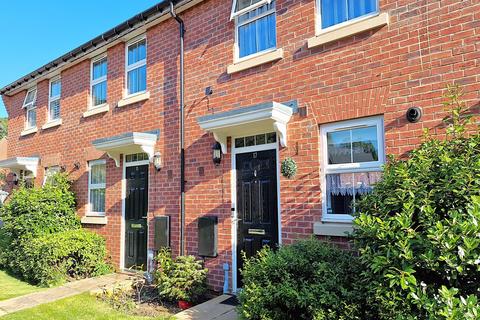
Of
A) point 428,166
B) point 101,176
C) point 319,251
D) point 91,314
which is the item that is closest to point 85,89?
point 101,176

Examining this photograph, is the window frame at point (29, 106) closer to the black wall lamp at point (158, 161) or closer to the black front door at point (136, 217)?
the black front door at point (136, 217)

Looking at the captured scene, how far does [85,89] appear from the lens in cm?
1021

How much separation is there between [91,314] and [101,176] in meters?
4.54

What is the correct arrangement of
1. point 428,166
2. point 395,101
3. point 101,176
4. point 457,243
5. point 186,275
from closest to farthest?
point 457,243 → point 428,166 → point 395,101 → point 186,275 → point 101,176

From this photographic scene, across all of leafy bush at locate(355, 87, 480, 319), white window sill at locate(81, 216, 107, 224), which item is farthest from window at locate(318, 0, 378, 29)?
white window sill at locate(81, 216, 107, 224)

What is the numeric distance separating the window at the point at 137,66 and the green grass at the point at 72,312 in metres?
4.81

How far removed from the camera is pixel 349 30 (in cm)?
521

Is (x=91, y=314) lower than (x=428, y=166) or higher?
lower

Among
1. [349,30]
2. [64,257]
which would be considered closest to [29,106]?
[64,257]

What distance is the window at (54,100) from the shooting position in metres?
11.5

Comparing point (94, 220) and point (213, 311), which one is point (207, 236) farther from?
point (94, 220)

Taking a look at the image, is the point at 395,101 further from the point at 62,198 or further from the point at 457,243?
the point at 62,198

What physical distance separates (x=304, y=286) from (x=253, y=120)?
263 cm

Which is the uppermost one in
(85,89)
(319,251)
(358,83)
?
(85,89)
